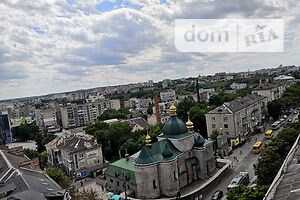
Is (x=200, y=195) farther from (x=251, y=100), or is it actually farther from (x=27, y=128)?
(x=27, y=128)

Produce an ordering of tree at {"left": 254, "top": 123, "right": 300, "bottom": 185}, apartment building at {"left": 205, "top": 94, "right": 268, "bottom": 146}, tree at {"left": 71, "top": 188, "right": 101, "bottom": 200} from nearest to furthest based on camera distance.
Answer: tree at {"left": 71, "top": 188, "right": 101, "bottom": 200}
tree at {"left": 254, "top": 123, "right": 300, "bottom": 185}
apartment building at {"left": 205, "top": 94, "right": 268, "bottom": 146}

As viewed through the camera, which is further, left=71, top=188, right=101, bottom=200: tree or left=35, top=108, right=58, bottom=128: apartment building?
left=35, top=108, right=58, bottom=128: apartment building

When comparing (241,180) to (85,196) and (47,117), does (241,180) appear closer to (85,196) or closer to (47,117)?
(85,196)

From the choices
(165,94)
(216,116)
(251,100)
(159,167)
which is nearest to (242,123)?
(216,116)

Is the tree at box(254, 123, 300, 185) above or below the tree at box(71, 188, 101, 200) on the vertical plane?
above

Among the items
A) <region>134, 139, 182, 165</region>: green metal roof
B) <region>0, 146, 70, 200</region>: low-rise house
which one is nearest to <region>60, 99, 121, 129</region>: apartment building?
<region>0, 146, 70, 200</region>: low-rise house

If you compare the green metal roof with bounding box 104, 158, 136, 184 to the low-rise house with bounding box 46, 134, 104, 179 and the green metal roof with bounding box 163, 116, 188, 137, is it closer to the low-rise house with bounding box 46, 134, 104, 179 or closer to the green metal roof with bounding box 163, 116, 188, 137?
the green metal roof with bounding box 163, 116, 188, 137

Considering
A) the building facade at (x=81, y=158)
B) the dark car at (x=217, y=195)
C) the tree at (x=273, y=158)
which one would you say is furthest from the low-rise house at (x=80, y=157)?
the tree at (x=273, y=158)
